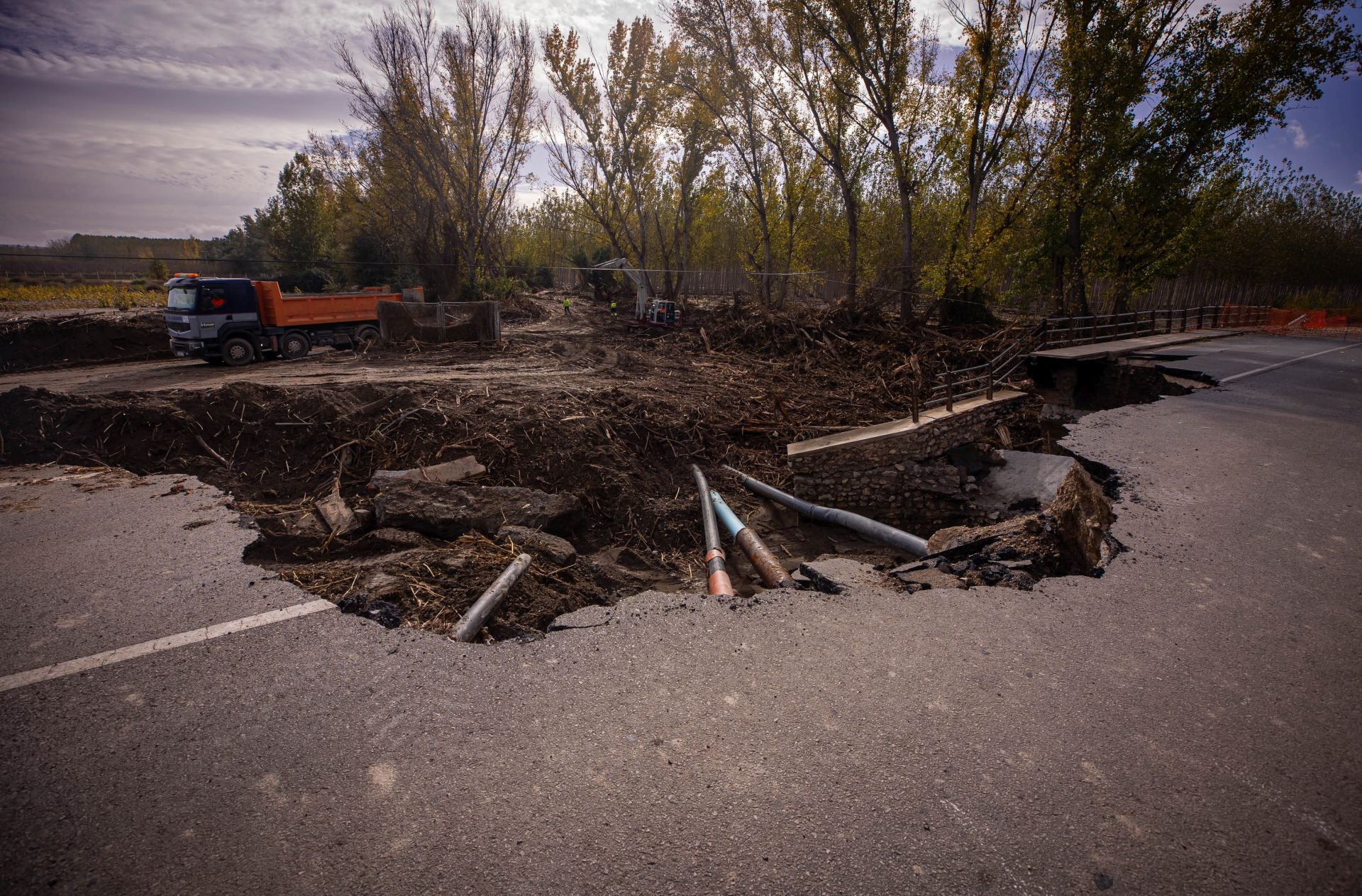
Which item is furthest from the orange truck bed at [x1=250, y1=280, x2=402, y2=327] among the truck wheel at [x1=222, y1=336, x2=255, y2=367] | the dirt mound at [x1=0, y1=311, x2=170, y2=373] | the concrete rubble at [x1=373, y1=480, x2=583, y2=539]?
the concrete rubble at [x1=373, y1=480, x2=583, y2=539]

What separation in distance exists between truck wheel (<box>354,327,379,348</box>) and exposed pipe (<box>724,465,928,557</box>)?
14.3 metres

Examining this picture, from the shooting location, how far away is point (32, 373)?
52.9 ft

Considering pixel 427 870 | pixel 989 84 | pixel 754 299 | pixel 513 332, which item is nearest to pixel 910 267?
pixel 989 84

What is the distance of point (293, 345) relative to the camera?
58.2 feet

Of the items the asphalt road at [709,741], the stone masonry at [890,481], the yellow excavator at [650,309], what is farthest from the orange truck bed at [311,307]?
the stone masonry at [890,481]

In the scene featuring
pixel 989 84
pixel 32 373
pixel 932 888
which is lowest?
pixel 932 888

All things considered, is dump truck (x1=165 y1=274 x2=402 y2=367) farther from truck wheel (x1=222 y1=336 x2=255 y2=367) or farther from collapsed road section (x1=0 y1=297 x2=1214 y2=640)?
collapsed road section (x1=0 y1=297 x2=1214 y2=640)

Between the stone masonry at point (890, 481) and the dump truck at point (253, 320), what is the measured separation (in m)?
15.5

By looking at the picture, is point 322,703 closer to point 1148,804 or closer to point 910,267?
point 1148,804

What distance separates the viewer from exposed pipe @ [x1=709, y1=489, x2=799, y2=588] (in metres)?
6.16

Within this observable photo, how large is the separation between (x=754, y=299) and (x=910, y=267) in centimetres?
1124

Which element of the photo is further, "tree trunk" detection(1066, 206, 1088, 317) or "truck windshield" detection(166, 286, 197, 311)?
"tree trunk" detection(1066, 206, 1088, 317)

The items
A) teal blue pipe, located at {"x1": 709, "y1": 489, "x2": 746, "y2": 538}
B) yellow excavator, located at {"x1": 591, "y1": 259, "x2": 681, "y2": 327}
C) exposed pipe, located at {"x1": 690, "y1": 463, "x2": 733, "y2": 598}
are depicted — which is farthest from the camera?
yellow excavator, located at {"x1": 591, "y1": 259, "x2": 681, "y2": 327}

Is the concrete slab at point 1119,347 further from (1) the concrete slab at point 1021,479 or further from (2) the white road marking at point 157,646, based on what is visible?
(2) the white road marking at point 157,646
